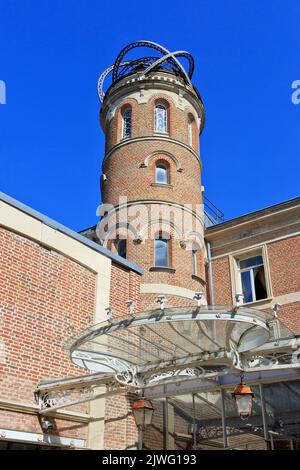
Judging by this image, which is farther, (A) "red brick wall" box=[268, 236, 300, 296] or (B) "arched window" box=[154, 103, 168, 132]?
(B) "arched window" box=[154, 103, 168, 132]

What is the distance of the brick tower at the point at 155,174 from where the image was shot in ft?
59.4

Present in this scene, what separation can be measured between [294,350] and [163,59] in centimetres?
1547

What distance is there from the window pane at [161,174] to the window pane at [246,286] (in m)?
4.93

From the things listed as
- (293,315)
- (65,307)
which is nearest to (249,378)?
(65,307)

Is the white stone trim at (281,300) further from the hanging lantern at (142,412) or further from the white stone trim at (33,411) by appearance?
the hanging lantern at (142,412)

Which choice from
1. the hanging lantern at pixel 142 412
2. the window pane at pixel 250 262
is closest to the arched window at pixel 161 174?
the window pane at pixel 250 262

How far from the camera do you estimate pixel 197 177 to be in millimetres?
20953

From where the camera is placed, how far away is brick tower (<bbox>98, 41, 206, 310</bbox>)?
1811 centimetres

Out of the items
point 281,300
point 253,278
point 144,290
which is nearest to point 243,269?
point 253,278

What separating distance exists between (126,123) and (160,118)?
146 cm

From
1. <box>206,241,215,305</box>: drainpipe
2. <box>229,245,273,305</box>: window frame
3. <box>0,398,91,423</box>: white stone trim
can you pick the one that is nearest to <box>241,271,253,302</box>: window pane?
<box>229,245,273,305</box>: window frame

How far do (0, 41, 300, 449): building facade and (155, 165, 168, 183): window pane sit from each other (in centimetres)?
4

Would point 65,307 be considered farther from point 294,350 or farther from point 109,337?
point 294,350

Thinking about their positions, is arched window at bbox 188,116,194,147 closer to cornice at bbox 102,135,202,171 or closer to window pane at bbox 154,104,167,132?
cornice at bbox 102,135,202,171
